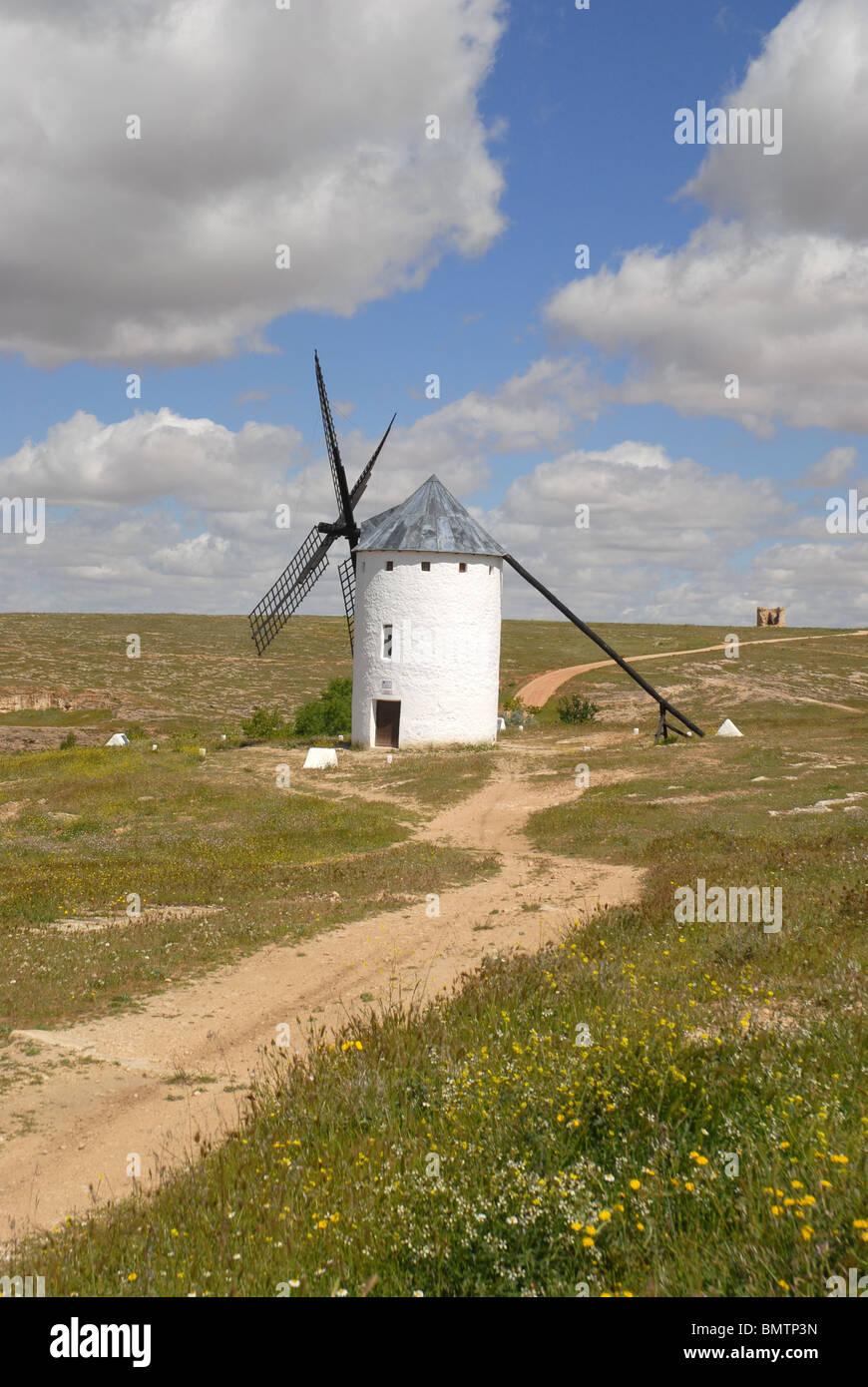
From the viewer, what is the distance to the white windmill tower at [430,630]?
3609 cm

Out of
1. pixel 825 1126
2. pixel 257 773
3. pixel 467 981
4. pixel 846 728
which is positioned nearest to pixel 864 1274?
pixel 825 1126

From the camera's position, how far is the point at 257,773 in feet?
103

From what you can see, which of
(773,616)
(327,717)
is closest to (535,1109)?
(327,717)

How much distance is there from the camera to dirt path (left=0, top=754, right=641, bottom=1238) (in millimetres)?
7277

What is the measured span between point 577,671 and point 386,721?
4821 centimetres

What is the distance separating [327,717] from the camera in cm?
4416

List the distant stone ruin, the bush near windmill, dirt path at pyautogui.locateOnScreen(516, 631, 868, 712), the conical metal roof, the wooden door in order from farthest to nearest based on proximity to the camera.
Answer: the distant stone ruin < dirt path at pyautogui.locateOnScreen(516, 631, 868, 712) < the bush near windmill < the wooden door < the conical metal roof

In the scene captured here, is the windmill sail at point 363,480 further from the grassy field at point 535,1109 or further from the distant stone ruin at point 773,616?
the distant stone ruin at point 773,616

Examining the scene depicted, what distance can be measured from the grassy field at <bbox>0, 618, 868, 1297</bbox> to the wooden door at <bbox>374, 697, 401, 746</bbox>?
19.2 meters

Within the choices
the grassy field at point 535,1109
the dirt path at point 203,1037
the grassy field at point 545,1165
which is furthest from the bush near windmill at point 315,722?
the grassy field at point 545,1165

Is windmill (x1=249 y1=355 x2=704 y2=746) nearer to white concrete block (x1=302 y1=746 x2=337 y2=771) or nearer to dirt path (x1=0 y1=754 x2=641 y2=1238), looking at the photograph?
white concrete block (x1=302 y1=746 x2=337 y2=771)

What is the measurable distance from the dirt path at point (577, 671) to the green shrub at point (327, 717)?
17872mm

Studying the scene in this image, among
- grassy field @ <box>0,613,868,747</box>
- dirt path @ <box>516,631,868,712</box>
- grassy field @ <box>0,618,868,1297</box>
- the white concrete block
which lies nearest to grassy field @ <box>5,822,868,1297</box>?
grassy field @ <box>0,618,868,1297</box>

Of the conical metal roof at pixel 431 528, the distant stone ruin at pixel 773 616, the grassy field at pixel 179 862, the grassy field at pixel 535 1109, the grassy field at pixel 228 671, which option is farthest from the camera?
the distant stone ruin at pixel 773 616
